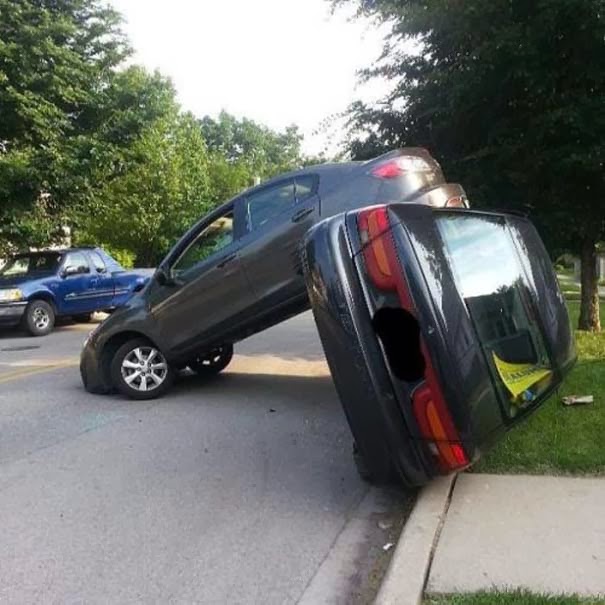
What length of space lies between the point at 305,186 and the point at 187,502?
3642 mm

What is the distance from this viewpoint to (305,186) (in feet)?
24.7

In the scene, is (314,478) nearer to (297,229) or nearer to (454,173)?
(297,229)

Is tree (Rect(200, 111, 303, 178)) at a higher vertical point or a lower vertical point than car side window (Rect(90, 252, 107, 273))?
higher

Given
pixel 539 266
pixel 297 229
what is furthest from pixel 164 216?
pixel 539 266

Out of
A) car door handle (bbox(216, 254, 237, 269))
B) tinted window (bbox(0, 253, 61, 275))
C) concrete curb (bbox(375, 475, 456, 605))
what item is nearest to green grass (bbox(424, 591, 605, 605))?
concrete curb (bbox(375, 475, 456, 605))

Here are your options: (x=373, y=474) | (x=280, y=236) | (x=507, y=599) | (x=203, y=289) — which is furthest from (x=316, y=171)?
(x=507, y=599)

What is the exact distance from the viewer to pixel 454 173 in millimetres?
10828

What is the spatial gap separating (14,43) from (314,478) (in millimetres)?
15274

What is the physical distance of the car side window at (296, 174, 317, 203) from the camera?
24.5 ft

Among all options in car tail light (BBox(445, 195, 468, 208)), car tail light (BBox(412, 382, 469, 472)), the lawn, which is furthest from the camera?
car tail light (BBox(445, 195, 468, 208))

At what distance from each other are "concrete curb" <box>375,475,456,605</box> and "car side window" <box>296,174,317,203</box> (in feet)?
11.4

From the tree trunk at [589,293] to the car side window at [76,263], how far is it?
33.6 feet

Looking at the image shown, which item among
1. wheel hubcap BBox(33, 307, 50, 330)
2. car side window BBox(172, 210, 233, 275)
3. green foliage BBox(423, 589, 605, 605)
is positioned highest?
car side window BBox(172, 210, 233, 275)

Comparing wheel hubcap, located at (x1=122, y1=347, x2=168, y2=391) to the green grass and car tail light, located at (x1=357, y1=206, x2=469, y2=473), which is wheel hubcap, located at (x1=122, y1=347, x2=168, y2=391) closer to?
car tail light, located at (x1=357, y1=206, x2=469, y2=473)
